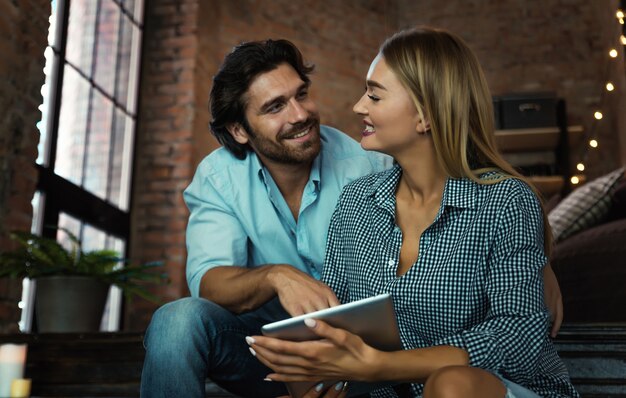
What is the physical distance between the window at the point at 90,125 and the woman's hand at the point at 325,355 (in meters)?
2.61

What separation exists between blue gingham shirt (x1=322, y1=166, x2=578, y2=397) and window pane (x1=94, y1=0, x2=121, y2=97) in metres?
3.40

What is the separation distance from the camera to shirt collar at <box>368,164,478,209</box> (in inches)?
60.8

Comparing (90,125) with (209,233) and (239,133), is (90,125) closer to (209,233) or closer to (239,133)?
(239,133)

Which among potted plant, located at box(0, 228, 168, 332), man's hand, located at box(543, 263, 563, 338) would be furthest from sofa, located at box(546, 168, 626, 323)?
potted plant, located at box(0, 228, 168, 332)

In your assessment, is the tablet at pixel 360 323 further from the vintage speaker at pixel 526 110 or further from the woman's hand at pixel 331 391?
the vintage speaker at pixel 526 110

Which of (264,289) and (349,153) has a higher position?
(349,153)

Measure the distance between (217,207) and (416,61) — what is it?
2.31 ft

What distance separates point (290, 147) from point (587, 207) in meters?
1.49

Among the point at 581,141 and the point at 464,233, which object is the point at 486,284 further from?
the point at 581,141

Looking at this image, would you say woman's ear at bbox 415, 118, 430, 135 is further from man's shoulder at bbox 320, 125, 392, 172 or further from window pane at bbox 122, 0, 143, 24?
window pane at bbox 122, 0, 143, 24

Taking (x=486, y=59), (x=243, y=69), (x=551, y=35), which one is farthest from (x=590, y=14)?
(x=243, y=69)

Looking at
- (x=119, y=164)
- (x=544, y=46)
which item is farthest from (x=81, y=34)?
(x=544, y=46)

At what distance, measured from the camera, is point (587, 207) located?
308 centimetres

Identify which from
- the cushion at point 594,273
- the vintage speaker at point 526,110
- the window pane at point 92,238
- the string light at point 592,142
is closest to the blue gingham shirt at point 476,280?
the cushion at point 594,273
